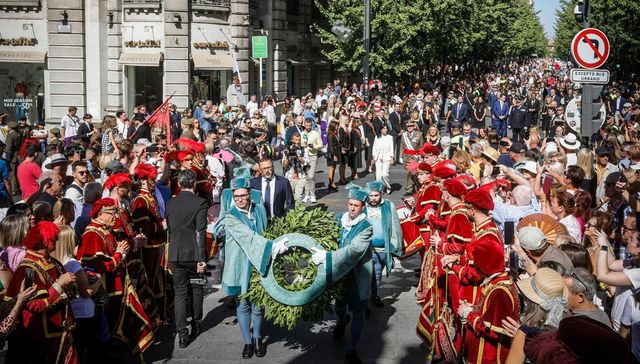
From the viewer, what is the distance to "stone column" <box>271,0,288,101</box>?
3612cm

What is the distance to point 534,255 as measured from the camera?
6570 millimetres

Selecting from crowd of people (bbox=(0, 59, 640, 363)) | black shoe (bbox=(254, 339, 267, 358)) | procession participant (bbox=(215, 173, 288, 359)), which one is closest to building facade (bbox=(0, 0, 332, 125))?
crowd of people (bbox=(0, 59, 640, 363))

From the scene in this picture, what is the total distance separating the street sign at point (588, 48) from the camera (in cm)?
1370

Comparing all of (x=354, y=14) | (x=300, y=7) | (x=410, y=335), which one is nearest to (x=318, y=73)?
(x=300, y=7)

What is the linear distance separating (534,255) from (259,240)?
277cm

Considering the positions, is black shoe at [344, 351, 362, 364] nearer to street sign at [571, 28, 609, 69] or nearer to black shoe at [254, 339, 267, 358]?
black shoe at [254, 339, 267, 358]

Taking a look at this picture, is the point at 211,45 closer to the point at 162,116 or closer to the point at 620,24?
the point at 162,116

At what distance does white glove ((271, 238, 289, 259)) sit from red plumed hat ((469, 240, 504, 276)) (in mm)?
1953

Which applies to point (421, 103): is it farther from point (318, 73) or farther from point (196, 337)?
point (196, 337)

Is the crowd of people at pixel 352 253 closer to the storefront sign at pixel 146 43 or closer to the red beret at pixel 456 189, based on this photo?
the red beret at pixel 456 189

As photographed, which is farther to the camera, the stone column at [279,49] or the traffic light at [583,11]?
the stone column at [279,49]

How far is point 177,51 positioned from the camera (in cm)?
2945

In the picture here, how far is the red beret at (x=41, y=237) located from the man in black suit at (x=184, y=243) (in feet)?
7.68

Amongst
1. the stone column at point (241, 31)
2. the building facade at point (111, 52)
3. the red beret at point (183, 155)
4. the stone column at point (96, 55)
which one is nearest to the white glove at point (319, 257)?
the red beret at point (183, 155)
